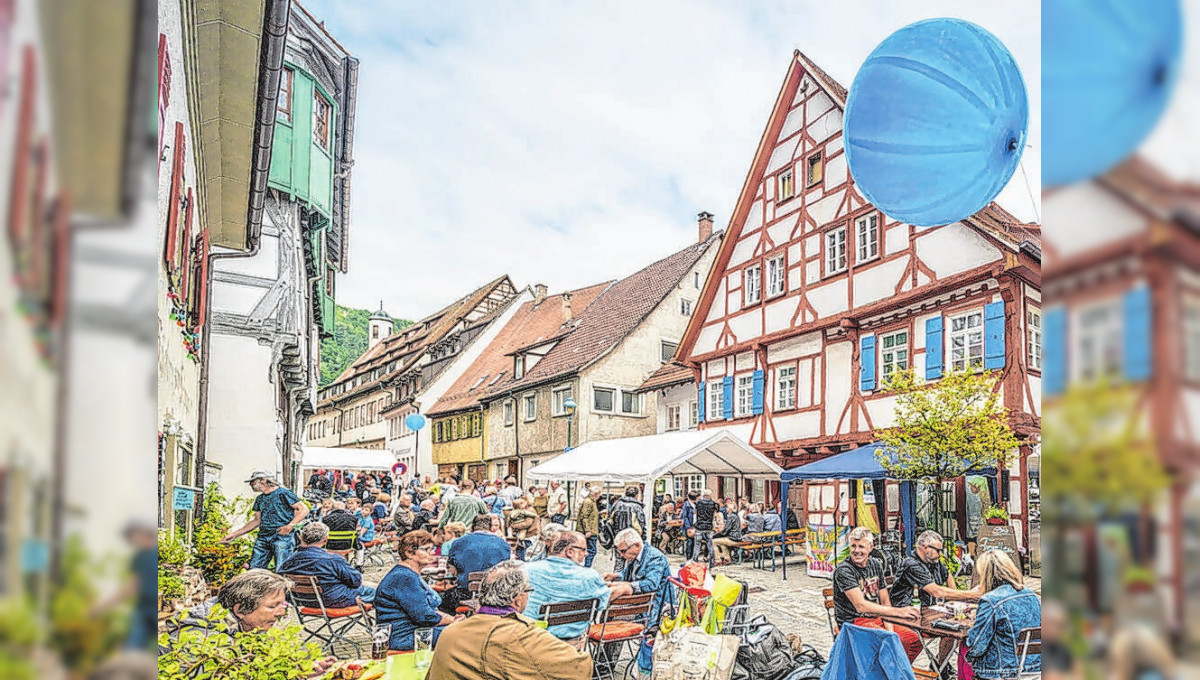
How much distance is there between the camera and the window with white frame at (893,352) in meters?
17.4

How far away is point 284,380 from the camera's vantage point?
71.1 feet

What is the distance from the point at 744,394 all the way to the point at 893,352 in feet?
15.8

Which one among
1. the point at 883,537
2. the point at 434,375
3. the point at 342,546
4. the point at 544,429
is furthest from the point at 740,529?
the point at 434,375

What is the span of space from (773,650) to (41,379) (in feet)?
19.3

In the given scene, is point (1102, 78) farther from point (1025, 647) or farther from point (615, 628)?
point (615, 628)

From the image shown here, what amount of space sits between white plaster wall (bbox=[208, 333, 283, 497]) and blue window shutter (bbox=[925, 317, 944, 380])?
11.5 m

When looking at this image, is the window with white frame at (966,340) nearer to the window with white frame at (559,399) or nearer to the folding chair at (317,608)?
the folding chair at (317,608)

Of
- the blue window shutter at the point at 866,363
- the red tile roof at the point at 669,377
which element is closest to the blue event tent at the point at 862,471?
the blue window shutter at the point at 866,363

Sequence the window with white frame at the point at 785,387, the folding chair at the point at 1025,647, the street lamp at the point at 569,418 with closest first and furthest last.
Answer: the folding chair at the point at 1025,647 < the window with white frame at the point at 785,387 < the street lamp at the point at 569,418

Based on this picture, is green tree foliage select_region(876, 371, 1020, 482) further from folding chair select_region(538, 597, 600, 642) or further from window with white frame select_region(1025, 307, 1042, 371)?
folding chair select_region(538, 597, 600, 642)

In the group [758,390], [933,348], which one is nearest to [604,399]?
[758,390]

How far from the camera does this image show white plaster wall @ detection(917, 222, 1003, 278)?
15781 mm

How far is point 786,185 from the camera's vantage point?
21.0 meters

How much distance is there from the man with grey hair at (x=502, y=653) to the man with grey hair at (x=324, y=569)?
12.5ft
